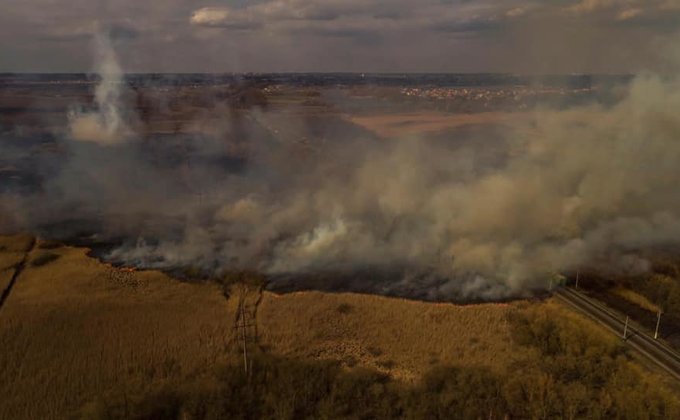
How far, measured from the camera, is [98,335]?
1212 inches

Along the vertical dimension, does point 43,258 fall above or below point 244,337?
above

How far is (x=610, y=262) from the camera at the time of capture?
44094 mm

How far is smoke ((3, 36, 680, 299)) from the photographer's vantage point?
4262 centimetres

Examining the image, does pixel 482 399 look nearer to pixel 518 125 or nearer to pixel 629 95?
pixel 629 95

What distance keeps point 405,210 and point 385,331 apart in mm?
22498

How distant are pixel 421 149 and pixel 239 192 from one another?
3278 centimetres

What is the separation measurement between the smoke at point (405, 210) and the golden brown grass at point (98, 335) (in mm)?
5179

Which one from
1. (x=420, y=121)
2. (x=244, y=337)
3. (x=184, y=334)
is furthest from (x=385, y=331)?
(x=420, y=121)

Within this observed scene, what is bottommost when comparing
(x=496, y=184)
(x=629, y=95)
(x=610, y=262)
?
(x=610, y=262)

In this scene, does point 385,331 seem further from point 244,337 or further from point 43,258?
point 43,258

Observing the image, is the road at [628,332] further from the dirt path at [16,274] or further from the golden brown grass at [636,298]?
the dirt path at [16,274]

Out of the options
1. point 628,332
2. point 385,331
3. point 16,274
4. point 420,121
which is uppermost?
point 420,121

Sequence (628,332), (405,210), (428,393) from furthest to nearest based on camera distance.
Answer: (405,210), (628,332), (428,393)

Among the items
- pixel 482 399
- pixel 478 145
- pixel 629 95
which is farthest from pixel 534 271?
pixel 478 145
